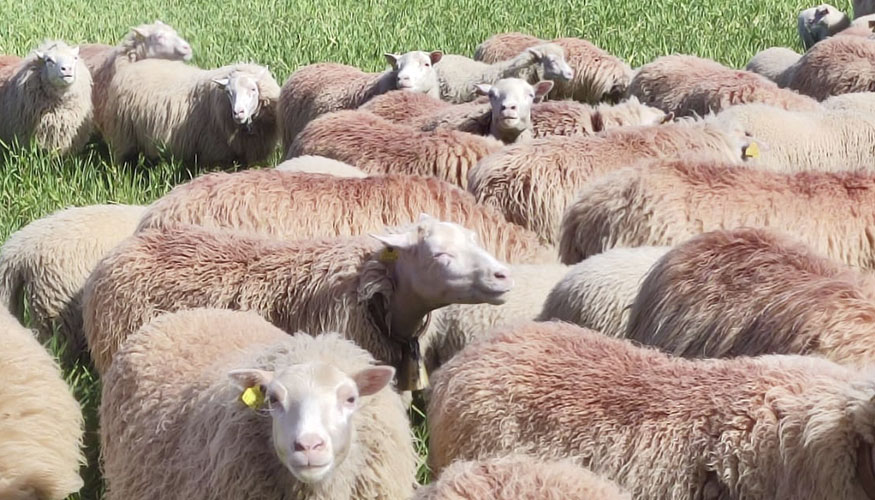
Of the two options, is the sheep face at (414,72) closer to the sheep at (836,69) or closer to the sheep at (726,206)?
the sheep at (836,69)

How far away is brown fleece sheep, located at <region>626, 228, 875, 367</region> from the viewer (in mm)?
3971

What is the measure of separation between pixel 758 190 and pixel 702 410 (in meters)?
2.26

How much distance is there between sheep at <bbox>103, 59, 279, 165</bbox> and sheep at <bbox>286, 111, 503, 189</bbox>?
170 cm

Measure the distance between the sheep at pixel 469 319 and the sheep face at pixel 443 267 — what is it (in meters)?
0.42

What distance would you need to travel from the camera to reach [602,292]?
16.4ft

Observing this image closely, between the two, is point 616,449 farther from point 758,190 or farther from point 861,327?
point 758,190

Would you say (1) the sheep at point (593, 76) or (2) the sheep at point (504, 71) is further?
(1) the sheep at point (593, 76)

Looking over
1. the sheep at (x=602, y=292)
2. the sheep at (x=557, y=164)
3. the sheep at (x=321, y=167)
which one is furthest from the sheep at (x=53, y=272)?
the sheep at (x=602, y=292)

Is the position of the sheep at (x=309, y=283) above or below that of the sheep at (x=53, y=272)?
above

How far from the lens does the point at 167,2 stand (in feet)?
63.0

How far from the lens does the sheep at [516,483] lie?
288cm

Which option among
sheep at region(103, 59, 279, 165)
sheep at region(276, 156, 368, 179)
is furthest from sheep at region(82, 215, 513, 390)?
sheep at region(103, 59, 279, 165)

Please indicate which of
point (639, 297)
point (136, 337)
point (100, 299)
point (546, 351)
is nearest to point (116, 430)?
point (136, 337)

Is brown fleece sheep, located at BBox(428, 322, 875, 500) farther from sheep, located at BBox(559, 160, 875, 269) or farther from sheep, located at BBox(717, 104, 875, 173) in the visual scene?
sheep, located at BBox(717, 104, 875, 173)
